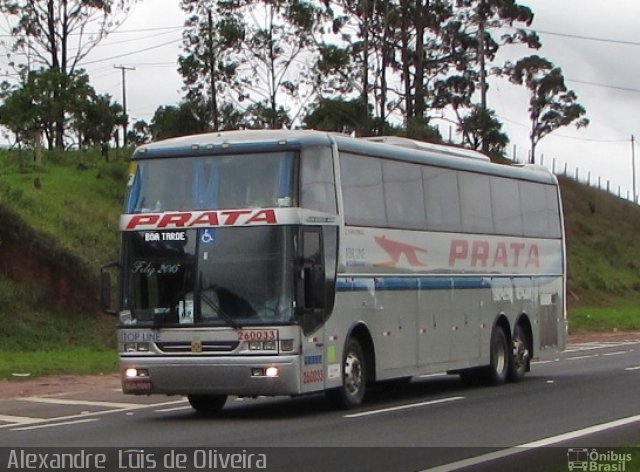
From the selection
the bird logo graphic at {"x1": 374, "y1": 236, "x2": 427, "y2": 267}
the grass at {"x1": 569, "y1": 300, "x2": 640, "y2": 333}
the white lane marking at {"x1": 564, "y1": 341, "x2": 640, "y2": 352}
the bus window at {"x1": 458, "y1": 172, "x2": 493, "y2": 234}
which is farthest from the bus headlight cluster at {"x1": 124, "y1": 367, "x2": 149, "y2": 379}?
the grass at {"x1": 569, "y1": 300, "x2": 640, "y2": 333}

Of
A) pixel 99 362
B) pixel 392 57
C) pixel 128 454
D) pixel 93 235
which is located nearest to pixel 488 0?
pixel 392 57

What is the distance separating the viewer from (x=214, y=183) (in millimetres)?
17797

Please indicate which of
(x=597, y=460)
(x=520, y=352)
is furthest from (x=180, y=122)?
(x=597, y=460)

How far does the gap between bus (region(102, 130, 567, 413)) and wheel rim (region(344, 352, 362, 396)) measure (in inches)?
0.9

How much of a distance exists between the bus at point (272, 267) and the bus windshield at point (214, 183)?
0.02 metres

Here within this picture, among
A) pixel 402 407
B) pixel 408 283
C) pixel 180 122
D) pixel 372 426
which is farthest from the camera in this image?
pixel 180 122

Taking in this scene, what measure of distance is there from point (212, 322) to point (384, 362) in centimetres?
335

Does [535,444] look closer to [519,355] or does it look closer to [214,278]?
[214,278]

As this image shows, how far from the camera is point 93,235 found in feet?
131

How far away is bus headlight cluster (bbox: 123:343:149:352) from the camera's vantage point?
17656mm

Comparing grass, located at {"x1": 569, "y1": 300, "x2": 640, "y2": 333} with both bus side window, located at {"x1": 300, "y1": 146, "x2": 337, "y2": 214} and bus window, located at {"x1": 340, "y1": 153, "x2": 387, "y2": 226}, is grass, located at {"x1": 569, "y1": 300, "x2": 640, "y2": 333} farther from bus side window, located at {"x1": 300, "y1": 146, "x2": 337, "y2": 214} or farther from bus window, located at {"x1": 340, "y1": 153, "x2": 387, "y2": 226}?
bus side window, located at {"x1": 300, "y1": 146, "x2": 337, "y2": 214}

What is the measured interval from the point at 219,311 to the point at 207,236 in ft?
3.37

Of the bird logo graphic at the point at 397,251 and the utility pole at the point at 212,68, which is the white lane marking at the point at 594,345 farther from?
the utility pole at the point at 212,68

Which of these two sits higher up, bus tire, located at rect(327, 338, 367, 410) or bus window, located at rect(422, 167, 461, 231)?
bus window, located at rect(422, 167, 461, 231)
